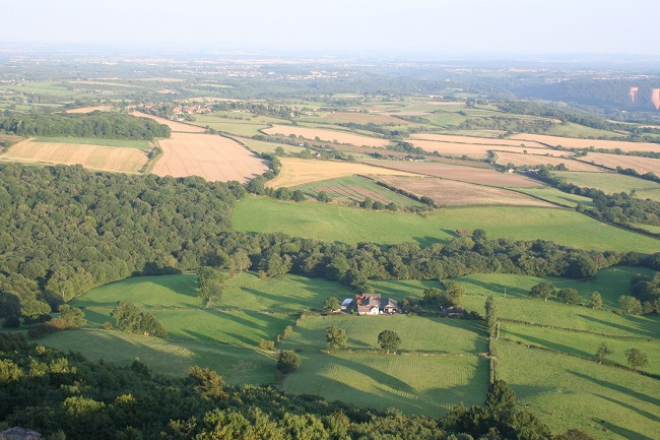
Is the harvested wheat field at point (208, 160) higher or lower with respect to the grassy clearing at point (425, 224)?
higher

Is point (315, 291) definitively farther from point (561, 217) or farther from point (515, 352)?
point (561, 217)

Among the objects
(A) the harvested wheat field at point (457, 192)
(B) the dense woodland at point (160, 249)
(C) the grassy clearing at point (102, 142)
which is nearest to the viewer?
(B) the dense woodland at point (160, 249)

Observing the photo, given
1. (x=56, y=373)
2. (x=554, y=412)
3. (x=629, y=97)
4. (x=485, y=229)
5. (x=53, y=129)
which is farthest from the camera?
(x=629, y=97)

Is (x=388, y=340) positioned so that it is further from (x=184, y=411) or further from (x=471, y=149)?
(x=471, y=149)

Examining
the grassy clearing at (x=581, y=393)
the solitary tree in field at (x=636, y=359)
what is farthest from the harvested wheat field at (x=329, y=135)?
the solitary tree in field at (x=636, y=359)

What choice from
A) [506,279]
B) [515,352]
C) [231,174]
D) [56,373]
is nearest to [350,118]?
[231,174]

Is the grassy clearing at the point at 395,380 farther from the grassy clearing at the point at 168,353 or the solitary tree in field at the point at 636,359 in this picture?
the solitary tree in field at the point at 636,359

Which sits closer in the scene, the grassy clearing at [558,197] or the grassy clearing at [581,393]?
the grassy clearing at [581,393]
